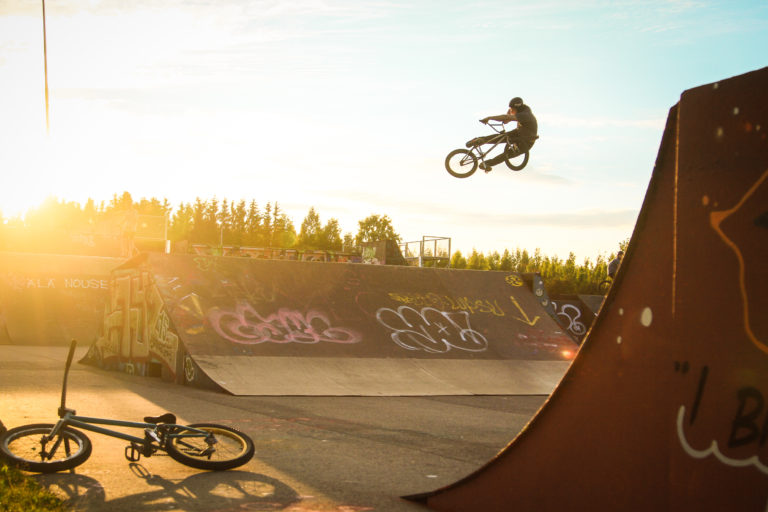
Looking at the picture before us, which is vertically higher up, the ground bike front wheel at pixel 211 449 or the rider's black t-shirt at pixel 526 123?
the rider's black t-shirt at pixel 526 123

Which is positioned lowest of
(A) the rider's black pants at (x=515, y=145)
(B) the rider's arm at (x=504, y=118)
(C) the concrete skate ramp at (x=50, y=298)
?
(C) the concrete skate ramp at (x=50, y=298)

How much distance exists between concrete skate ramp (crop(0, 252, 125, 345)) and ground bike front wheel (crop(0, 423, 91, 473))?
79.1ft

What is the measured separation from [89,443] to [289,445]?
2165 mm

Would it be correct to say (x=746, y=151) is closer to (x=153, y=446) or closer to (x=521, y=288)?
(x=153, y=446)

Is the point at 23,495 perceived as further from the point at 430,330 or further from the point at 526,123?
the point at 430,330

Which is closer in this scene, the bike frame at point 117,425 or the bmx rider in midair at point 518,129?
the bike frame at point 117,425

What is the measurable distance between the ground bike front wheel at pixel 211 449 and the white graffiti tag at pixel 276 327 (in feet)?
24.8

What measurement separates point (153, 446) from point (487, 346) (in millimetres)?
10890

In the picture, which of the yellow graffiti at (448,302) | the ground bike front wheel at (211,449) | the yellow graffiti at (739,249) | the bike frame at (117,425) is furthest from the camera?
the yellow graffiti at (448,302)

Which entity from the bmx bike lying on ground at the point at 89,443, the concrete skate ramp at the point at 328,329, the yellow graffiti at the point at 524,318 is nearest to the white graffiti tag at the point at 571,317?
the concrete skate ramp at the point at 328,329

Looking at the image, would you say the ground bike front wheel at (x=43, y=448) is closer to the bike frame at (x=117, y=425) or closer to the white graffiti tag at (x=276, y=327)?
the bike frame at (x=117, y=425)

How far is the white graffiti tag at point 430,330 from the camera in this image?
1480 centimetres

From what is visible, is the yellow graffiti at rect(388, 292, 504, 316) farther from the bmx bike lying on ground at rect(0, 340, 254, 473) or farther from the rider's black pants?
the bmx bike lying on ground at rect(0, 340, 254, 473)

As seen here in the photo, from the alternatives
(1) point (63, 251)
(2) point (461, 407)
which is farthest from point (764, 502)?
(1) point (63, 251)
